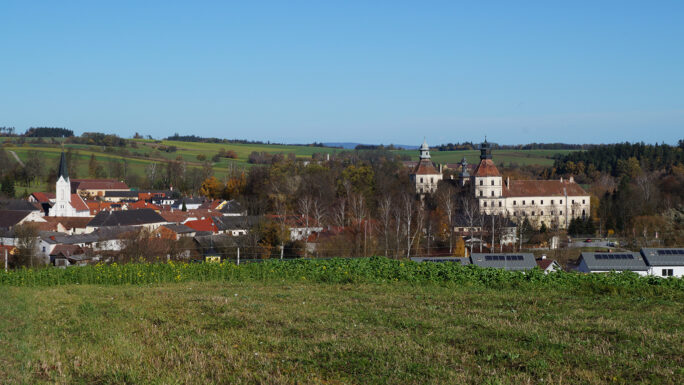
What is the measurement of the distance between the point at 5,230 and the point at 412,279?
6649 centimetres

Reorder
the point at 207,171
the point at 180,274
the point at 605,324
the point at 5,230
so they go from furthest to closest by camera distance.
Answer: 1. the point at 207,171
2. the point at 5,230
3. the point at 180,274
4. the point at 605,324

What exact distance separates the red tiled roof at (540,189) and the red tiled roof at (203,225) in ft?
137

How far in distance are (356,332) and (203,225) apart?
6964 centimetres

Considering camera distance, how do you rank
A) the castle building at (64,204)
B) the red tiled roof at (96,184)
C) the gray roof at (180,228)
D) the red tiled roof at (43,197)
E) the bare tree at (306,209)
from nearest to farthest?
the bare tree at (306,209)
the gray roof at (180,228)
the castle building at (64,204)
the red tiled roof at (43,197)
the red tiled roof at (96,184)

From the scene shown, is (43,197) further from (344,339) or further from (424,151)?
(344,339)

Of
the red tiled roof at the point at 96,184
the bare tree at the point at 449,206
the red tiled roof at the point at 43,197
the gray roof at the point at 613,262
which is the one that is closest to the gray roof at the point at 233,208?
the bare tree at the point at 449,206

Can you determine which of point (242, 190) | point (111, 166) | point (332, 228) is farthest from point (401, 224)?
point (111, 166)

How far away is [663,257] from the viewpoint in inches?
1715

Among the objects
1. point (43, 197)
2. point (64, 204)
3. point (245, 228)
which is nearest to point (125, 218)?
point (245, 228)

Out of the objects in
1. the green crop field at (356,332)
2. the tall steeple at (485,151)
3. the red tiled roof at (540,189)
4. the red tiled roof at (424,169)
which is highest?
the tall steeple at (485,151)

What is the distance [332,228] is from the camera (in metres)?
62.9

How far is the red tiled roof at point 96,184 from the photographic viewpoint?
124 meters

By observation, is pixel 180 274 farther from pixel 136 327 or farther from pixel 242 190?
pixel 242 190

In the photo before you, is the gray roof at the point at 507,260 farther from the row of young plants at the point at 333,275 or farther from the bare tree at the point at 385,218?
the row of young plants at the point at 333,275
